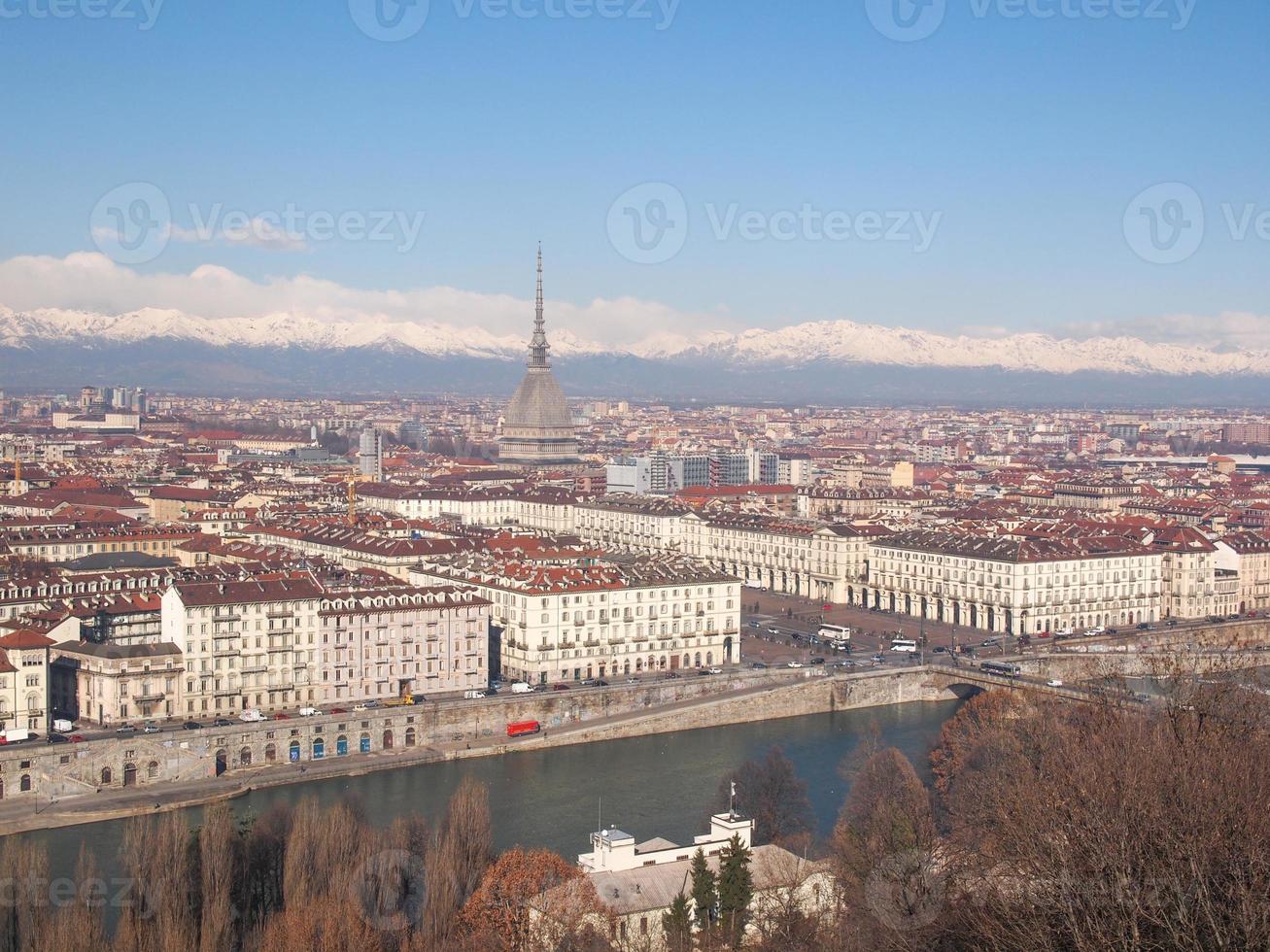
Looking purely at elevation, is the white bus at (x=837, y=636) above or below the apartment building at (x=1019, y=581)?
below

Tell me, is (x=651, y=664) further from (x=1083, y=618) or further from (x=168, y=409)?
(x=168, y=409)

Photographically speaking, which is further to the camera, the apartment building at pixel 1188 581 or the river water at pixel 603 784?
the apartment building at pixel 1188 581

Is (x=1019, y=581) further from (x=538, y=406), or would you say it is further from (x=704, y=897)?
(x=538, y=406)

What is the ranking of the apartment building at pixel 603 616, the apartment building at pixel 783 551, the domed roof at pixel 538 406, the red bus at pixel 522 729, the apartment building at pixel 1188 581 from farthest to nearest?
1. the domed roof at pixel 538 406
2. the apartment building at pixel 783 551
3. the apartment building at pixel 1188 581
4. the apartment building at pixel 603 616
5. the red bus at pixel 522 729

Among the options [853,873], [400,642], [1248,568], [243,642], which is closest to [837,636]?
[400,642]

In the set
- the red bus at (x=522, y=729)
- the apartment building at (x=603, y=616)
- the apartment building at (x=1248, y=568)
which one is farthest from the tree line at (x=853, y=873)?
the apartment building at (x=1248, y=568)

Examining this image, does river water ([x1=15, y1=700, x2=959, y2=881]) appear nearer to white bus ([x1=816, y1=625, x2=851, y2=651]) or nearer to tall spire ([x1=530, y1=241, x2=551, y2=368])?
white bus ([x1=816, y1=625, x2=851, y2=651])

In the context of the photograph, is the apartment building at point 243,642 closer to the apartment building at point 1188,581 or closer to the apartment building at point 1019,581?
the apartment building at point 1019,581
